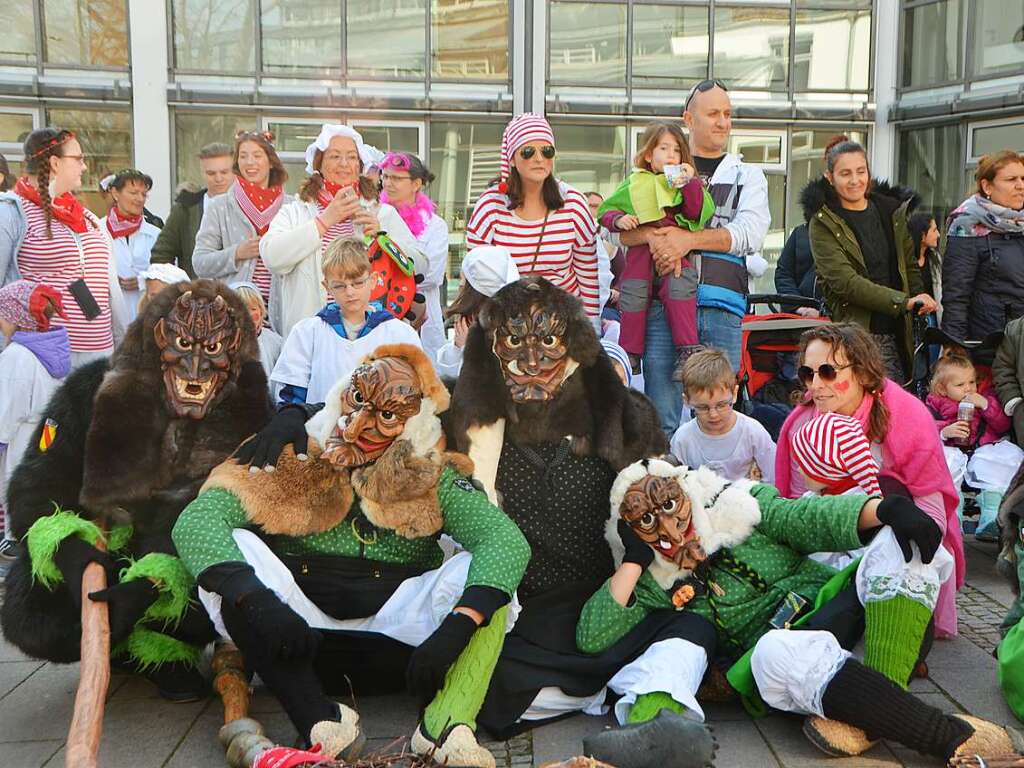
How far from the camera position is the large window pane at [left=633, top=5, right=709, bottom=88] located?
1238cm

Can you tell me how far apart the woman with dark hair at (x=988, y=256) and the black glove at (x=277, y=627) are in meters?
4.26

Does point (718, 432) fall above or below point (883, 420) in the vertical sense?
below

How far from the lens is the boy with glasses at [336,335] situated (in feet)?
14.4

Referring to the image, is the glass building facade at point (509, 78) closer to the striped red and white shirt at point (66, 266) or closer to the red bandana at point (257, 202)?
the red bandana at point (257, 202)

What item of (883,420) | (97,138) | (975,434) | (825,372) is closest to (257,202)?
(825,372)

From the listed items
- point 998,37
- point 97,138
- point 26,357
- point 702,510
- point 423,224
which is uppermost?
point 998,37

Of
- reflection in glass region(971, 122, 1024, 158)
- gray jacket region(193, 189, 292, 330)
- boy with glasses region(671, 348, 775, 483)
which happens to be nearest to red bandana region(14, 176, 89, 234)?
gray jacket region(193, 189, 292, 330)

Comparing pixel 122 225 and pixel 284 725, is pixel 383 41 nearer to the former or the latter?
pixel 122 225

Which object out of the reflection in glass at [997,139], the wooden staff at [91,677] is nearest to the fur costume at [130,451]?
the wooden staff at [91,677]

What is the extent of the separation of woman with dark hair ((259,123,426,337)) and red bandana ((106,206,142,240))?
1.92 meters

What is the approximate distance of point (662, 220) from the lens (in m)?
4.96

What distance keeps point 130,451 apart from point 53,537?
35 centimetres

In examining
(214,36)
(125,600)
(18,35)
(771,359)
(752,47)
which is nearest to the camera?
(125,600)

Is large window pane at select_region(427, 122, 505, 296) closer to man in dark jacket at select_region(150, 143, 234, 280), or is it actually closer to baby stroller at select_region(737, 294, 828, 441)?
man in dark jacket at select_region(150, 143, 234, 280)
